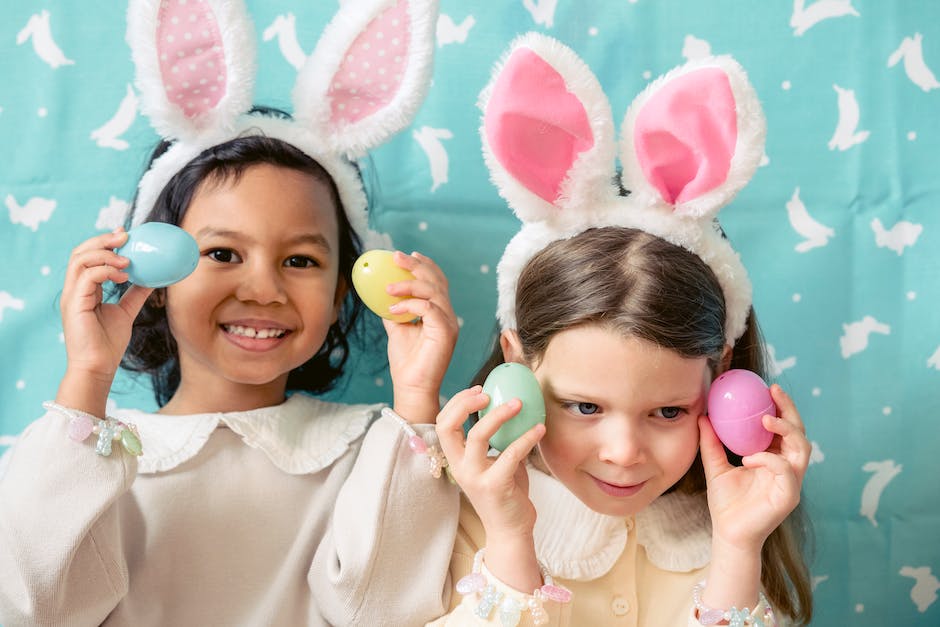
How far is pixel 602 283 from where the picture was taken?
1.19m

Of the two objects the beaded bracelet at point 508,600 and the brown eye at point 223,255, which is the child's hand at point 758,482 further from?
the brown eye at point 223,255

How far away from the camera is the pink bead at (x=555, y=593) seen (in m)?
1.16

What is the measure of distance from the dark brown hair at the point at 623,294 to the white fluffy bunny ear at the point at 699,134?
0.24ft

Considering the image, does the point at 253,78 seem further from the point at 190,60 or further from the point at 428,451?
the point at 428,451

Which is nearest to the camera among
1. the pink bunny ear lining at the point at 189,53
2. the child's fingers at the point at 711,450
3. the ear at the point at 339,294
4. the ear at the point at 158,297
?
the child's fingers at the point at 711,450

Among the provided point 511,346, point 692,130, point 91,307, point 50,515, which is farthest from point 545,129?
point 50,515

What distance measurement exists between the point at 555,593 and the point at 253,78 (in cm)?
84

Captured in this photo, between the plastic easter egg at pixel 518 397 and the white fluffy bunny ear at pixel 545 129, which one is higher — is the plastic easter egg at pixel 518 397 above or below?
below

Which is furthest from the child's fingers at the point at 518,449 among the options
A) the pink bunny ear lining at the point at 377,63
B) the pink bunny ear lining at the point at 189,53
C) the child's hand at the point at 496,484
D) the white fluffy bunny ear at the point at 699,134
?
the pink bunny ear lining at the point at 189,53

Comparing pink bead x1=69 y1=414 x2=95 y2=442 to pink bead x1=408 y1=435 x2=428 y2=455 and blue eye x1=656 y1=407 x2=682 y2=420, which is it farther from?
blue eye x1=656 y1=407 x2=682 y2=420

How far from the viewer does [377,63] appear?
4.55 ft

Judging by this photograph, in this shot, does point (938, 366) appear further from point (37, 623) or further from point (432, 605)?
point (37, 623)

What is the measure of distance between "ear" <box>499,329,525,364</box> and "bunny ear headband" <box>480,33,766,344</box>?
0.48ft

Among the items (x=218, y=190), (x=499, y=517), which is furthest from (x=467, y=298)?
(x=499, y=517)
